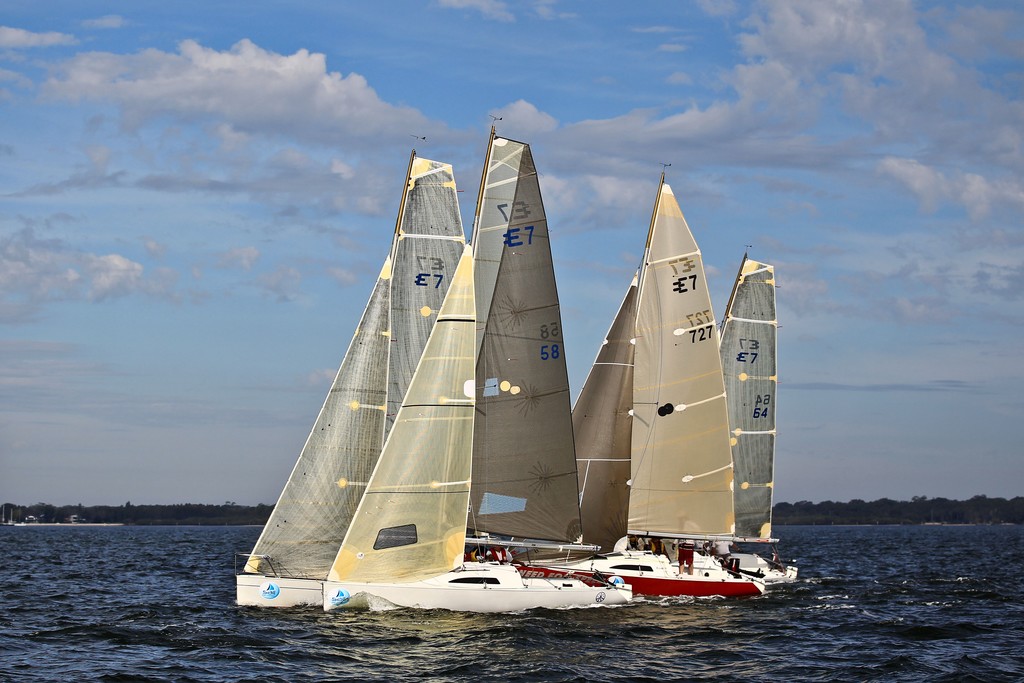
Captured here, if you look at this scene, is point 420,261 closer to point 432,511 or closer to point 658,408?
point 432,511

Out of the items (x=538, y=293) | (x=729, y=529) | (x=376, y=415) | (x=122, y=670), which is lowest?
(x=122, y=670)

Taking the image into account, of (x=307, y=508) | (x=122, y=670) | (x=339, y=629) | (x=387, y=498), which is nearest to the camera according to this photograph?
(x=122, y=670)

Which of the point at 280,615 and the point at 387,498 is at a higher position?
the point at 387,498

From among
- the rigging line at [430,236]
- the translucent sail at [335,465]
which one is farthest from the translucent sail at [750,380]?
the translucent sail at [335,465]

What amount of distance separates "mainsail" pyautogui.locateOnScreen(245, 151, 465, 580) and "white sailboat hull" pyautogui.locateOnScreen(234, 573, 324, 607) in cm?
40

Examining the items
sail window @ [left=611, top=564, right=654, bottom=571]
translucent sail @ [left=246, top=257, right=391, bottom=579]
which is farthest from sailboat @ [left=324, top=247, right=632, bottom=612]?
sail window @ [left=611, top=564, right=654, bottom=571]

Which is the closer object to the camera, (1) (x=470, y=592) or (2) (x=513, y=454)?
(1) (x=470, y=592)

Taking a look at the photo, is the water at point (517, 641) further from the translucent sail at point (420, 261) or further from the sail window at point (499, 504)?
the translucent sail at point (420, 261)

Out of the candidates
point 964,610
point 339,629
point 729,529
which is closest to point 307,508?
point 339,629

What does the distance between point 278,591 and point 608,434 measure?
1283 centimetres

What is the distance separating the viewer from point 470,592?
32.9 metres

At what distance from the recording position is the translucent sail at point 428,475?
32.3 m

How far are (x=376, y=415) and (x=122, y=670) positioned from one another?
11.7 meters

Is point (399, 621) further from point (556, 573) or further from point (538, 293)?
point (538, 293)
